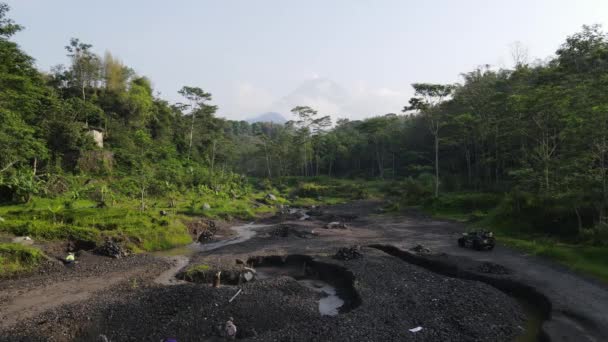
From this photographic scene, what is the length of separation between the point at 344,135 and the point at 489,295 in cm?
9544

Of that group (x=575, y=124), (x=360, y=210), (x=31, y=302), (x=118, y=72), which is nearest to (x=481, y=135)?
(x=360, y=210)

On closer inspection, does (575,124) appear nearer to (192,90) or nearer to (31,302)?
(31,302)

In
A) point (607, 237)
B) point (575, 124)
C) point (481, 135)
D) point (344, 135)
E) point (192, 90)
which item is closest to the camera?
point (607, 237)

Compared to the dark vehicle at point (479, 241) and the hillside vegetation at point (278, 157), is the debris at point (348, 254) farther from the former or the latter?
the hillside vegetation at point (278, 157)

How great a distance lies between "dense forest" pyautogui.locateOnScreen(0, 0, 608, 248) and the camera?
29.3 meters

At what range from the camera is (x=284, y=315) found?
622 inches

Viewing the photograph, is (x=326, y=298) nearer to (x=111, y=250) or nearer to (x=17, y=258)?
(x=111, y=250)

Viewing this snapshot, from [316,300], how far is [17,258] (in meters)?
19.6

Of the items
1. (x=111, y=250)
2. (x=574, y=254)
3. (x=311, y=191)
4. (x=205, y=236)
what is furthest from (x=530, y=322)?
(x=311, y=191)

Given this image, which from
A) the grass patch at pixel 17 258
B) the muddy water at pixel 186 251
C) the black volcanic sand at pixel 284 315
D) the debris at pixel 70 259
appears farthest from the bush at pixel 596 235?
the grass patch at pixel 17 258

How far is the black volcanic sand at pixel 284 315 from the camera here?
543 inches

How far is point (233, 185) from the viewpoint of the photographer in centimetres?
6794

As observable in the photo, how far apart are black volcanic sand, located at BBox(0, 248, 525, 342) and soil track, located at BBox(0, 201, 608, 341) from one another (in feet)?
0.16

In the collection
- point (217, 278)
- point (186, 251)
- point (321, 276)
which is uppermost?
point (217, 278)
